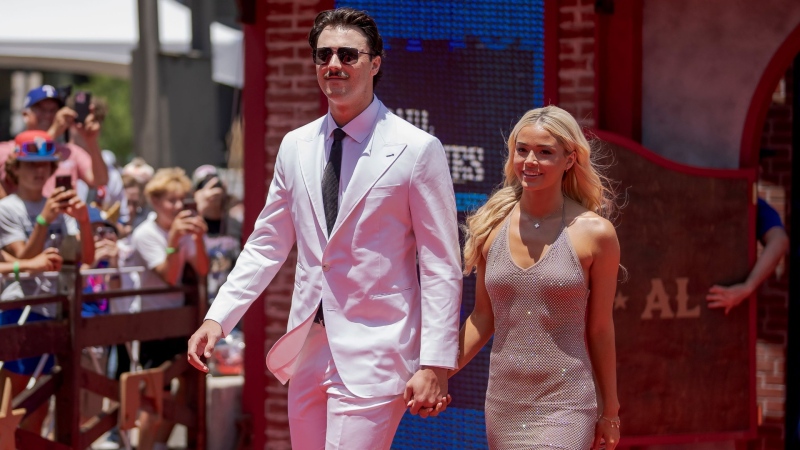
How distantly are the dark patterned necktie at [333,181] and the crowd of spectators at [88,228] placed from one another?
294 cm

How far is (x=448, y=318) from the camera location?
4488 millimetres

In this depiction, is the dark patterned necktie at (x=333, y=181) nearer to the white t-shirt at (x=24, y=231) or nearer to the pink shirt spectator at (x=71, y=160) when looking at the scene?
the white t-shirt at (x=24, y=231)

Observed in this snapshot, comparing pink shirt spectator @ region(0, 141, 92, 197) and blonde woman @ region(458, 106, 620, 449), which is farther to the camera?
pink shirt spectator @ region(0, 141, 92, 197)

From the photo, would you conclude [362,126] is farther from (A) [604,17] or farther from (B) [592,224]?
(A) [604,17]

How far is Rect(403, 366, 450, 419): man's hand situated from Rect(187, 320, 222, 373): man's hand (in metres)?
0.71

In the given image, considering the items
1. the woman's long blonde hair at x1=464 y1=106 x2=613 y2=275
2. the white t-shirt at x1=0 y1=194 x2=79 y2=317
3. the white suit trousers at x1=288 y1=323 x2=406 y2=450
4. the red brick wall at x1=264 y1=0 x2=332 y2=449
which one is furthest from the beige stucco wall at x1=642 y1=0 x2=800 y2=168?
the white t-shirt at x1=0 y1=194 x2=79 y2=317

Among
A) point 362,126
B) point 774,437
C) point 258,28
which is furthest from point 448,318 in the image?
point 774,437

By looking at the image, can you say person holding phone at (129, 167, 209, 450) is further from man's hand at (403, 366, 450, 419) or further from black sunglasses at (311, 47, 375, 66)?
man's hand at (403, 366, 450, 419)

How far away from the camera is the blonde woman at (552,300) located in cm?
447

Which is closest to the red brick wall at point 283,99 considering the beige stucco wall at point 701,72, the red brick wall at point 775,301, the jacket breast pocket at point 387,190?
the beige stucco wall at point 701,72

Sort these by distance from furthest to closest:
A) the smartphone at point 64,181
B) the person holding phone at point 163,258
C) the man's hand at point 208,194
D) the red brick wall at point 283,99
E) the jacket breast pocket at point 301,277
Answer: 1. the man's hand at point 208,194
2. the person holding phone at point 163,258
3. the red brick wall at point 283,99
4. the smartphone at point 64,181
5. the jacket breast pocket at point 301,277

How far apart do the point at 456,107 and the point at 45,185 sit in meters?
2.70

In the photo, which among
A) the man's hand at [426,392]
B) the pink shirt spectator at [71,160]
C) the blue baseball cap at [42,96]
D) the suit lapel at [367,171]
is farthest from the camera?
the blue baseball cap at [42,96]

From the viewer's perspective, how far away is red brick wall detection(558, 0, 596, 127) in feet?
23.7
